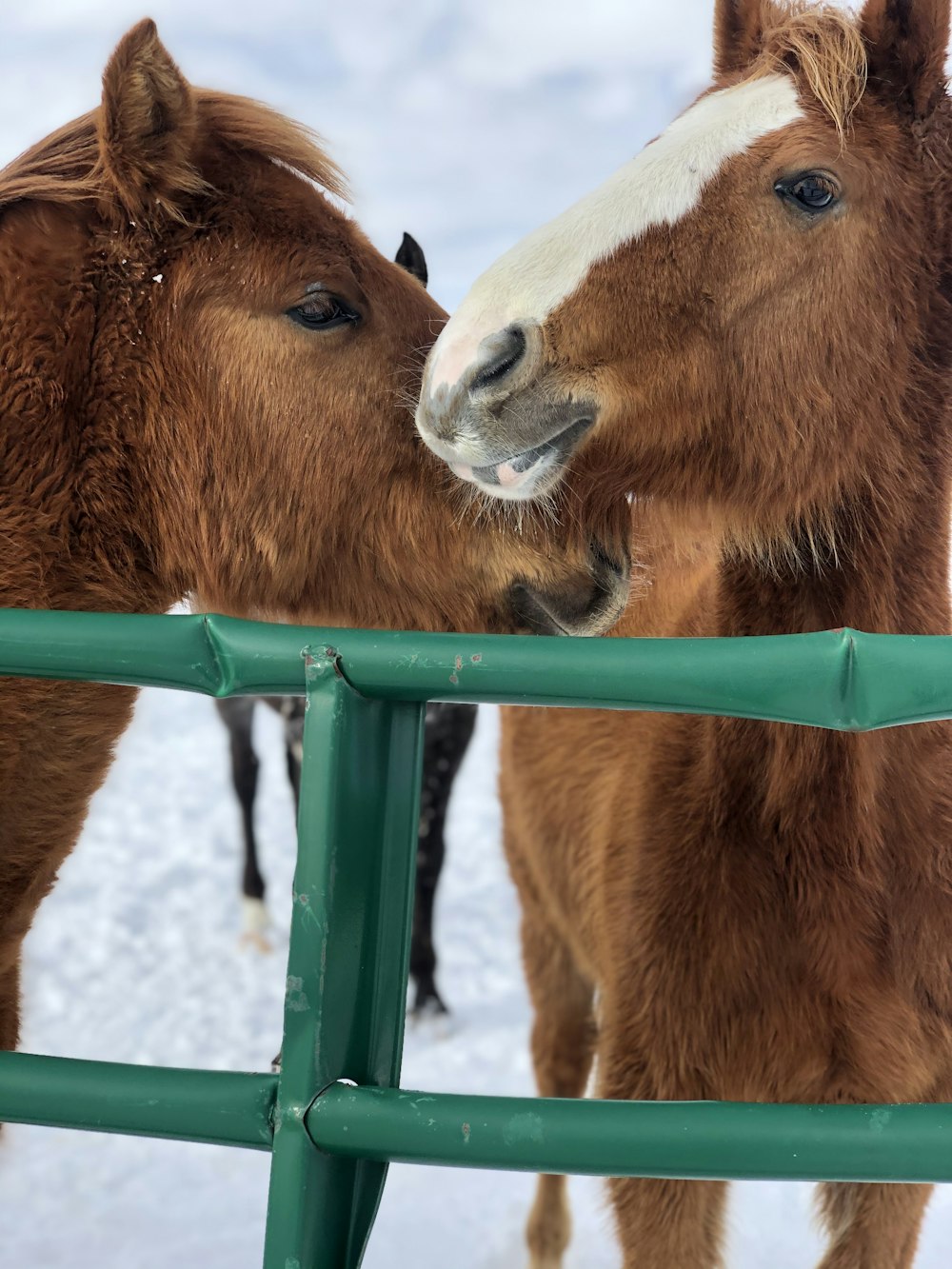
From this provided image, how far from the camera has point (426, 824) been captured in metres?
4.31

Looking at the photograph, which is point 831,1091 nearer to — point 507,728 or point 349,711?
point 349,711

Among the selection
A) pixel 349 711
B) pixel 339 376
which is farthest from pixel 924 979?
pixel 339 376

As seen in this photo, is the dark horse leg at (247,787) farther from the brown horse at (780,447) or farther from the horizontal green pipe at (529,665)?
A: the horizontal green pipe at (529,665)

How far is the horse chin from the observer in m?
1.56

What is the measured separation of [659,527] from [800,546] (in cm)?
24

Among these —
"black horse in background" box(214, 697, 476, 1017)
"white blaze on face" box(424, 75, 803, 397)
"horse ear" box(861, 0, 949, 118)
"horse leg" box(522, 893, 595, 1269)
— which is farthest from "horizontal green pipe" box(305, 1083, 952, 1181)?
"black horse in background" box(214, 697, 476, 1017)

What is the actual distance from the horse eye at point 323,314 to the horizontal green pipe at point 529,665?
726 millimetres

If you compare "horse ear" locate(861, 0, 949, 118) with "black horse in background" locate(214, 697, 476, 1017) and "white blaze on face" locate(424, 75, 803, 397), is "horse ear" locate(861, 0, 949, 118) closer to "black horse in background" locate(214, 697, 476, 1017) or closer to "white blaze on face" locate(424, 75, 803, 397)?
"white blaze on face" locate(424, 75, 803, 397)

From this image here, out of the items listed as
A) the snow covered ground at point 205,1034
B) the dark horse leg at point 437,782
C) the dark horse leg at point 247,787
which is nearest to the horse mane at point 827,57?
the snow covered ground at point 205,1034

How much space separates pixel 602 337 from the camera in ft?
4.52

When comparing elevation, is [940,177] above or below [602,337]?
above

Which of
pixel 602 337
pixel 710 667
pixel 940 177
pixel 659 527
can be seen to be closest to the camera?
pixel 710 667

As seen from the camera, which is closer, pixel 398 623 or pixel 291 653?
pixel 291 653

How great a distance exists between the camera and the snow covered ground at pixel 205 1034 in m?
2.57
